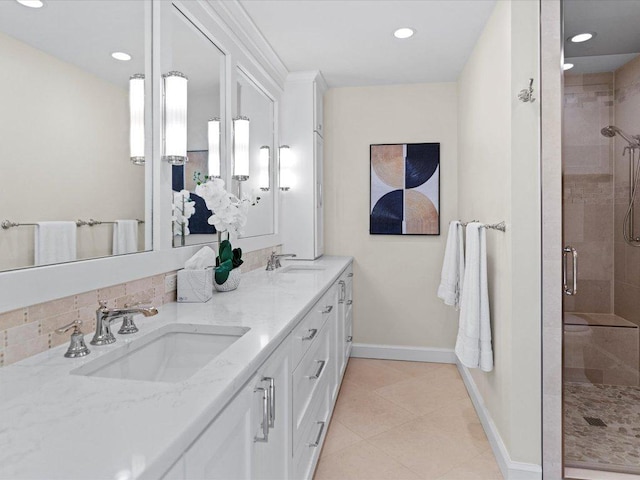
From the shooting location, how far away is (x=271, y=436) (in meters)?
1.22

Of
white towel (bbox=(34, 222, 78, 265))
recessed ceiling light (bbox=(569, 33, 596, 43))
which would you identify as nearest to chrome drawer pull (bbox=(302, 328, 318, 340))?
white towel (bbox=(34, 222, 78, 265))

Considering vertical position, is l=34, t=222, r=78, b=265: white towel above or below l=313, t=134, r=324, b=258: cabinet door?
below

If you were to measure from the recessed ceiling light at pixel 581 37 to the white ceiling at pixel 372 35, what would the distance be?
62 cm

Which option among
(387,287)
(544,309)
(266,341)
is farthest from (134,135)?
(387,287)

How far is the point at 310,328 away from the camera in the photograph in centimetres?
180

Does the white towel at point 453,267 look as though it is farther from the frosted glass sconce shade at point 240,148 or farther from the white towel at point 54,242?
the white towel at point 54,242

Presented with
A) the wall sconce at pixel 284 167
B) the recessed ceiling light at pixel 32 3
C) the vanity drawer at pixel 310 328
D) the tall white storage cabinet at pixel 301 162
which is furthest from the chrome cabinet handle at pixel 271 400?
the wall sconce at pixel 284 167

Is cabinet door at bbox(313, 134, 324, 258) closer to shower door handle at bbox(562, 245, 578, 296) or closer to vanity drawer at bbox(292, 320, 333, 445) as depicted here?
vanity drawer at bbox(292, 320, 333, 445)

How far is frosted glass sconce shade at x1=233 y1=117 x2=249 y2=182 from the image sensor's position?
2447mm

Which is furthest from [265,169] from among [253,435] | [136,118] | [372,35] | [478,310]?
[253,435]

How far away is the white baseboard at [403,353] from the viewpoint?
3.55 metres

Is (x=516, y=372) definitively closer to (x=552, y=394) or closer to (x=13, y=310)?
(x=552, y=394)

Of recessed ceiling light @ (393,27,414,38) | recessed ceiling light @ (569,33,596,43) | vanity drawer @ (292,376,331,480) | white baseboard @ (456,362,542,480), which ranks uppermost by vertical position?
recessed ceiling light @ (393,27,414,38)

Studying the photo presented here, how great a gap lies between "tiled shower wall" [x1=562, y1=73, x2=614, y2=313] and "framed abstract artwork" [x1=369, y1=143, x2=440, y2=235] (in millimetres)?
1683
